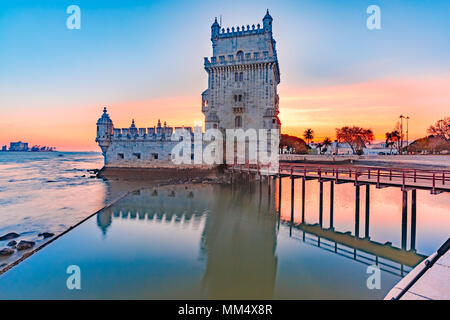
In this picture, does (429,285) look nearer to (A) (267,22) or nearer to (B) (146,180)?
(B) (146,180)

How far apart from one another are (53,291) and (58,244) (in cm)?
394

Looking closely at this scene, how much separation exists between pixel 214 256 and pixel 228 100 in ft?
83.2

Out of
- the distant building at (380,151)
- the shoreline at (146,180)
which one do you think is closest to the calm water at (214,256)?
the shoreline at (146,180)

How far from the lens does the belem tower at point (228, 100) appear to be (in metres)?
30.8

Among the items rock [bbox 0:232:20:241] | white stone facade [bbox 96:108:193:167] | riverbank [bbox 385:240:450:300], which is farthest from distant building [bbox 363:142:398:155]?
rock [bbox 0:232:20:241]

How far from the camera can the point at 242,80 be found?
31.7m

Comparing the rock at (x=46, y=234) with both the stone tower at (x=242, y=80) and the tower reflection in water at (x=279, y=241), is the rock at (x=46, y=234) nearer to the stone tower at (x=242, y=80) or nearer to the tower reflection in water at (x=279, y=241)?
the tower reflection in water at (x=279, y=241)

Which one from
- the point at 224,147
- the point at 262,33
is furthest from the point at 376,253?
the point at 262,33

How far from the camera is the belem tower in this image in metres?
30.8

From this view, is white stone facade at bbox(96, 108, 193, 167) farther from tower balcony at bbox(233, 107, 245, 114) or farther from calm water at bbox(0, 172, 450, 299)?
calm water at bbox(0, 172, 450, 299)

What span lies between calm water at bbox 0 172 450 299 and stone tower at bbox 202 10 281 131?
1698 cm

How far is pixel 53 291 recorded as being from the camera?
23.1 feet
